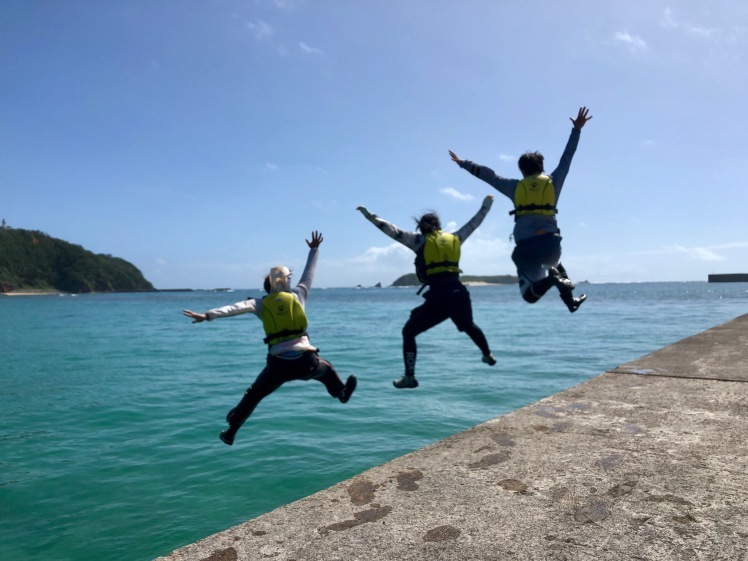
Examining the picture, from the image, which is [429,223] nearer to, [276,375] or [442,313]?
[442,313]

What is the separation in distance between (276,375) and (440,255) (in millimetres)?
1704

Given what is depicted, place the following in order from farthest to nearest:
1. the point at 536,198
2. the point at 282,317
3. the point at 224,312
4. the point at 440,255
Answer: the point at 536,198, the point at 440,255, the point at 282,317, the point at 224,312

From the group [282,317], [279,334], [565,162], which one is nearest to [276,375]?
[279,334]

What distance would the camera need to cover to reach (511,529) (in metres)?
5.55

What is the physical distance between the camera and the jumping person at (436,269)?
441 cm

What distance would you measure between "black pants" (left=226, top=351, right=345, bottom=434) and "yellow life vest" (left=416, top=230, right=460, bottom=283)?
119 centimetres

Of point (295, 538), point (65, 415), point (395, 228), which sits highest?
point (395, 228)

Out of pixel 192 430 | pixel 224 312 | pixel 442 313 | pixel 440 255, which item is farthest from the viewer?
pixel 192 430

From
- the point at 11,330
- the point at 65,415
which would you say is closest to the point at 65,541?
the point at 65,415

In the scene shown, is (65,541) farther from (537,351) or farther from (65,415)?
(537,351)

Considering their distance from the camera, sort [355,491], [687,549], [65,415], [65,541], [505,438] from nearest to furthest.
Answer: [687,549], [355,491], [505,438], [65,541], [65,415]

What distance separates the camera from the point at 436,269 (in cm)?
441

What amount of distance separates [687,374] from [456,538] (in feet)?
32.5

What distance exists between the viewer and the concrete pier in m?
5.23
